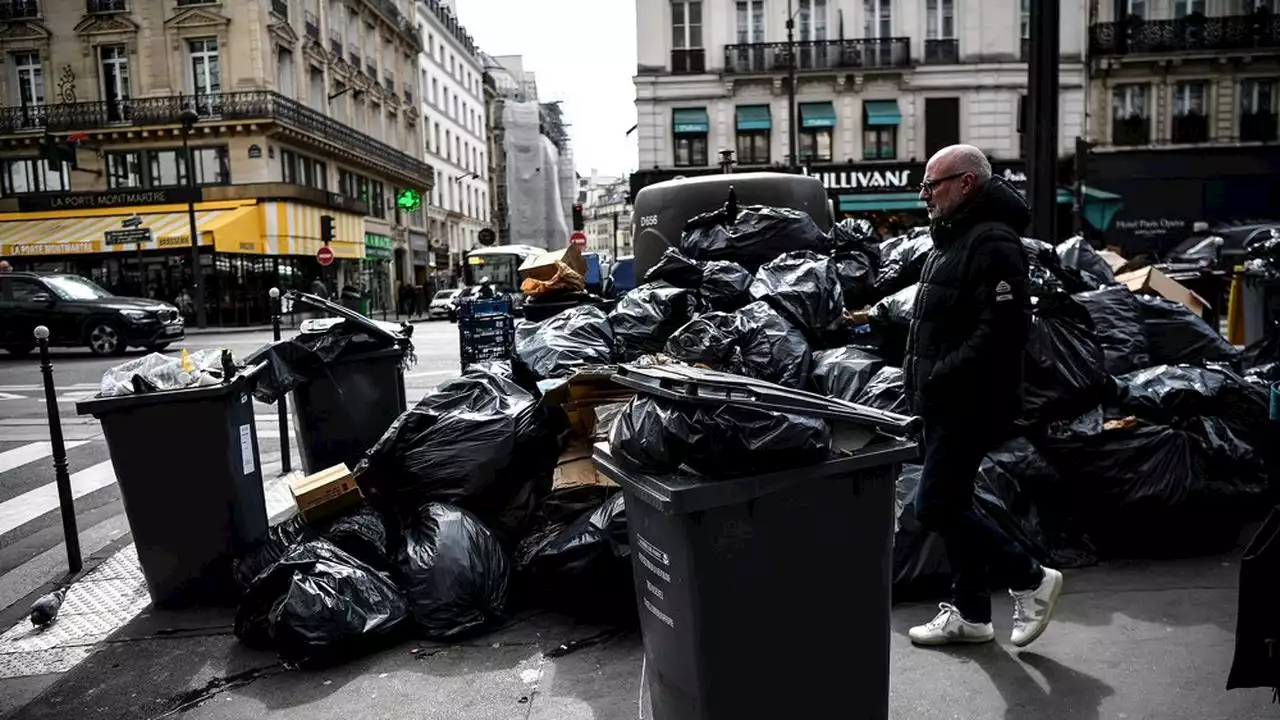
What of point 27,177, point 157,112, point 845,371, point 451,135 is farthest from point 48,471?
point 451,135

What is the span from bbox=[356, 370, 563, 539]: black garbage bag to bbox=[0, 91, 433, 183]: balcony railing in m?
29.3

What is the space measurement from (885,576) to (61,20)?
125 feet

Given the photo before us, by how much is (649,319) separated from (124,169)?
32301 mm

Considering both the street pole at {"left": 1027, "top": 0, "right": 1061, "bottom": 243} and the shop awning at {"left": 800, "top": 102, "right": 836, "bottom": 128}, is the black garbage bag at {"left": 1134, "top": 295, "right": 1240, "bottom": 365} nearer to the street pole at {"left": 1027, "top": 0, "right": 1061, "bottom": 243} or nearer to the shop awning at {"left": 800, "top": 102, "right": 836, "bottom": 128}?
the street pole at {"left": 1027, "top": 0, "right": 1061, "bottom": 243}

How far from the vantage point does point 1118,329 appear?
4906mm

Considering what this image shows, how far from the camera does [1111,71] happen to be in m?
31.3

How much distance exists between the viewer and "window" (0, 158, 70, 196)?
32031mm

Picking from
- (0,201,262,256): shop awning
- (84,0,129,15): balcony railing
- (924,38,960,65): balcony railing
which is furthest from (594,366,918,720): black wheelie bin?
(84,0,129,15): balcony railing

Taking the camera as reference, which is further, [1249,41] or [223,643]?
[1249,41]

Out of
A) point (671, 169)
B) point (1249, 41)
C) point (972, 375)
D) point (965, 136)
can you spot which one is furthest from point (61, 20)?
point (1249, 41)

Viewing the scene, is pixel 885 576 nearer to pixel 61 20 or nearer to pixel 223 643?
pixel 223 643

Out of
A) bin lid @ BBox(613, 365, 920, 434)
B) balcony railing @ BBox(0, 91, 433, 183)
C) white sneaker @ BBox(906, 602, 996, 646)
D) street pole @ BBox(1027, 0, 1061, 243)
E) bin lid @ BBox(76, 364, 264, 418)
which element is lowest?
white sneaker @ BBox(906, 602, 996, 646)

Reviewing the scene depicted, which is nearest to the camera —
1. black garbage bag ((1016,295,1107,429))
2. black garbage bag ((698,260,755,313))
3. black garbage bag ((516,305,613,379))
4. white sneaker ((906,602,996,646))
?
white sneaker ((906,602,996,646))

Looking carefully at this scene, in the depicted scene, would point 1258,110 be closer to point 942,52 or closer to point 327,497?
point 942,52
